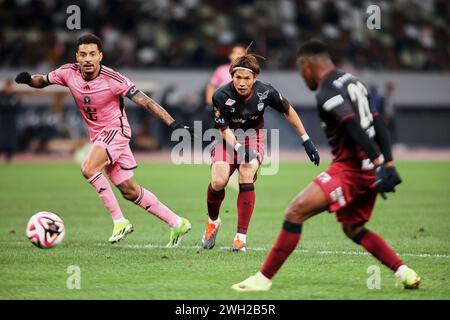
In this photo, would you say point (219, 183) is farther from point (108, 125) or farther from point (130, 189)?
point (108, 125)

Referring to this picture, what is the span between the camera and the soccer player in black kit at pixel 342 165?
7.75 meters

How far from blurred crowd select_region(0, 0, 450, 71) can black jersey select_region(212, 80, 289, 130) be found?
2050 cm

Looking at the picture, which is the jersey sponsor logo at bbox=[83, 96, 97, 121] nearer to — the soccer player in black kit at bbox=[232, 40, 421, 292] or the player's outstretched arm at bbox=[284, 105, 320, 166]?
the player's outstretched arm at bbox=[284, 105, 320, 166]

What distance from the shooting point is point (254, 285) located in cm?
802

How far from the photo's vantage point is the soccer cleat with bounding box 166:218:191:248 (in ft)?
36.0

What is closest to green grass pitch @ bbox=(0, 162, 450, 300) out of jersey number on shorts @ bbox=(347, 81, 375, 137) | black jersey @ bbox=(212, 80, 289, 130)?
jersey number on shorts @ bbox=(347, 81, 375, 137)

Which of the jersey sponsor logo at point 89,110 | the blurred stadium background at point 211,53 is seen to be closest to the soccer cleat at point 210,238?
the jersey sponsor logo at point 89,110

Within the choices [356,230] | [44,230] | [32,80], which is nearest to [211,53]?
[32,80]

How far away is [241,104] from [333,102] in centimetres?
328

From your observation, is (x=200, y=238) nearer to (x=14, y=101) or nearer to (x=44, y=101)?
(x=14, y=101)

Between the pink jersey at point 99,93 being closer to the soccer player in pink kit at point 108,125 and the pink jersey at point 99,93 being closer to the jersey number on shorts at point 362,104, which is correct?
the soccer player in pink kit at point 108,125

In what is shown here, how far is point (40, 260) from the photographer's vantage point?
10.0 meters

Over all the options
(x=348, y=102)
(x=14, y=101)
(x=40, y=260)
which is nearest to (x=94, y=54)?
(x=40, y=260)
